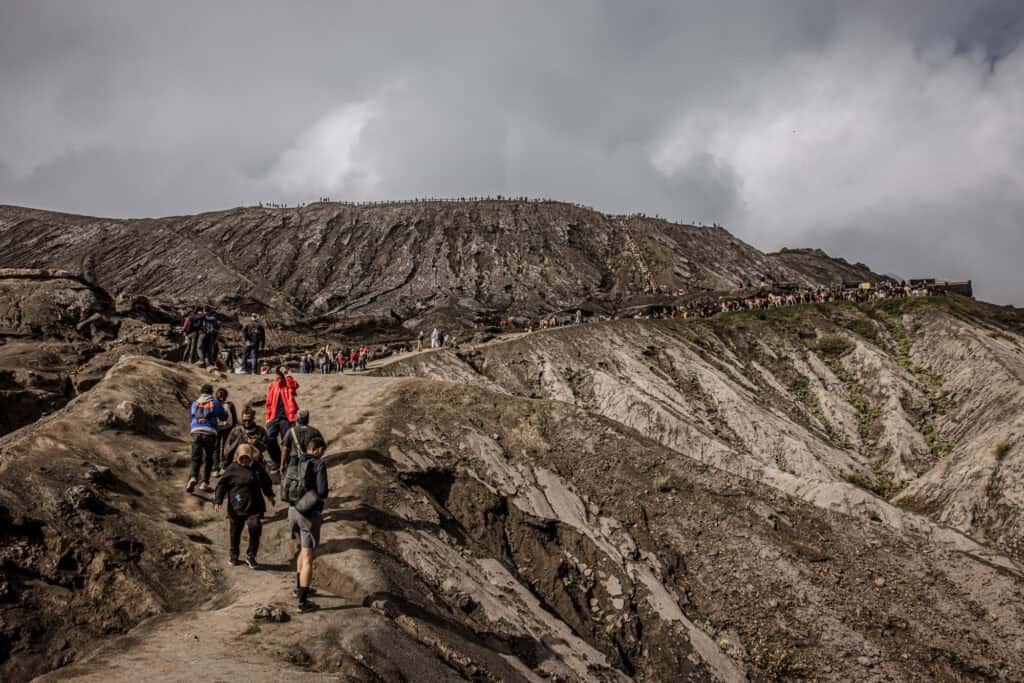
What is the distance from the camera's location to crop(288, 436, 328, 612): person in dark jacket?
7.98 meters

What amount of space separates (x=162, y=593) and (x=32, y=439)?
441cm

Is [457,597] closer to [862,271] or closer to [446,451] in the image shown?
[446,451]

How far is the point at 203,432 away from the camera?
11336 mm

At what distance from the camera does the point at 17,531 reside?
8.37 m

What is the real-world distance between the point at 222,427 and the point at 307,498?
4776 millimetres

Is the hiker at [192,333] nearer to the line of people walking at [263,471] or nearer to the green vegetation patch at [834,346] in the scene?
the line of people walking at [263,471]

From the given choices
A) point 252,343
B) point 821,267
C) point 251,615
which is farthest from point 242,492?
point 821,267

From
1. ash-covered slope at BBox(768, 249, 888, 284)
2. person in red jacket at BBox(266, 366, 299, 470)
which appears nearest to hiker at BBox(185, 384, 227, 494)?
person in red jacket at BBox(266, 366, 299, 470)

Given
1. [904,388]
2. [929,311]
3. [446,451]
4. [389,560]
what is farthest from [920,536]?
[929,311]

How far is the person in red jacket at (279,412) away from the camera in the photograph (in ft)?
41.6

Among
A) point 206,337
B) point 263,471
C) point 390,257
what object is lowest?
point 263,471

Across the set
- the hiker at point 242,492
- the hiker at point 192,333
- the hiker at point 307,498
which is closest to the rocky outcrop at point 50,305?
the hiker at point 192,333

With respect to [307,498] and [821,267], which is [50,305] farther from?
[821,267]

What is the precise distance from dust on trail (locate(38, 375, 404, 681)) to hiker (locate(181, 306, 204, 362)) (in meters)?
8.60
